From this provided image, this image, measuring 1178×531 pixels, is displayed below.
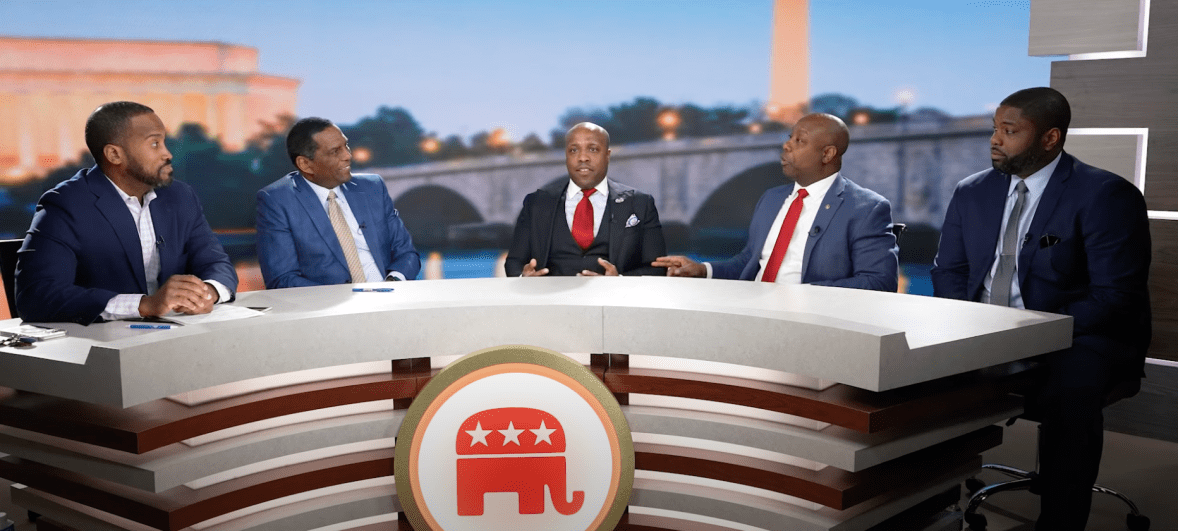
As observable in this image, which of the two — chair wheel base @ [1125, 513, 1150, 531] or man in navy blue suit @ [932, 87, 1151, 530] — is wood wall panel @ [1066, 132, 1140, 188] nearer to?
man in navy blue suit @ [932, 87, 1151, 530]

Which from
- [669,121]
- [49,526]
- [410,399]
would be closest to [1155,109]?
[410,399]

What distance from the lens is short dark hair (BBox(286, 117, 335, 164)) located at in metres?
3.39

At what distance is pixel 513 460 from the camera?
1.83 m

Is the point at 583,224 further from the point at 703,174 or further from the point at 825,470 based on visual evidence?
the point at 703,174

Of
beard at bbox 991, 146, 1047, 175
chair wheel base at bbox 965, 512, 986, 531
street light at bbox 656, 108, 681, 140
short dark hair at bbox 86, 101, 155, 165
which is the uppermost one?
street light at bbox 656, 108, 681, 140

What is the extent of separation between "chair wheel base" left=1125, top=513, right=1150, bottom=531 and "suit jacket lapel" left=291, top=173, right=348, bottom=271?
9.94 feet

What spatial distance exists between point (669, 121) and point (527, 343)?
6.65 m

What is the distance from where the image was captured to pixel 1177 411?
364 centimetres

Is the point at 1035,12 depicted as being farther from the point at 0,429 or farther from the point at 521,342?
the point at 0,429

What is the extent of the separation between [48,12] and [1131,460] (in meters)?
7.77

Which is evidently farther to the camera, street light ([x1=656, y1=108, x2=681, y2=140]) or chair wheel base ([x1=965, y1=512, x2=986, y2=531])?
street light ([x1=656, y1=108, x2=681, y2=140])

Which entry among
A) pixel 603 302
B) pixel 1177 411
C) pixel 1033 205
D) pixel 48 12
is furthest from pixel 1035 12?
pixel 48 12

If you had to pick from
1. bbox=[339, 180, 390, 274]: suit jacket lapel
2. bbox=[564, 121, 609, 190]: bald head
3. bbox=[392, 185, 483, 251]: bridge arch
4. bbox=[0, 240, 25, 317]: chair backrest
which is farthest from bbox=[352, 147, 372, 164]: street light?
bbox=[0, 240, 25, 317]: chair backrest

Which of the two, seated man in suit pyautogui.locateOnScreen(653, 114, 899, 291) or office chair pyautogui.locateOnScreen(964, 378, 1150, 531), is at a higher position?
seated man in suit pyautogui.locateOnScreen(653, 114, 899, 291)
